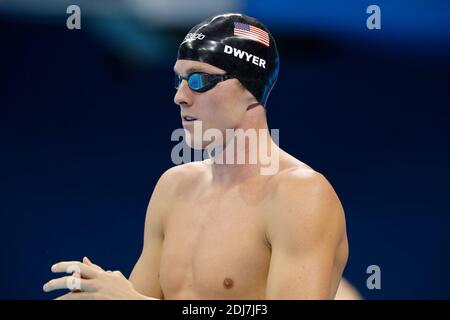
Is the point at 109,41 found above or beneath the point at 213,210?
above

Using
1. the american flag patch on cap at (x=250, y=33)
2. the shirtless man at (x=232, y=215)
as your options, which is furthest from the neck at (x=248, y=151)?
the american flag patch on cap at (x=250, y=33)

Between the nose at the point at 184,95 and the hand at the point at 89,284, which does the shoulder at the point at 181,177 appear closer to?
the nose at the point at 184,95

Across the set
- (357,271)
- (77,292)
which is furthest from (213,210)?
(357,271)

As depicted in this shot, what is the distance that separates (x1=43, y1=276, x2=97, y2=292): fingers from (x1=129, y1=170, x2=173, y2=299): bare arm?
525 mm

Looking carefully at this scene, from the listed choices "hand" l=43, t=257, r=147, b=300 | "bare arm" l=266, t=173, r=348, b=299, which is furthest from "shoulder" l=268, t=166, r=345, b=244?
"hand" l=43, t=257, r=147, b=300

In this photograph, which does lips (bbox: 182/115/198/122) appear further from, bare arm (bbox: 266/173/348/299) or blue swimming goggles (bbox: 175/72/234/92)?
bare arm (bbox: 266/173/348/299)

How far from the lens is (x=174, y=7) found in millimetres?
4535

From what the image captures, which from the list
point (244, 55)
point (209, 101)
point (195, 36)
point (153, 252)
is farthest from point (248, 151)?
point (153, 252)

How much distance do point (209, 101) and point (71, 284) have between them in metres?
0.80

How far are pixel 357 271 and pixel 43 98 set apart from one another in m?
2.03

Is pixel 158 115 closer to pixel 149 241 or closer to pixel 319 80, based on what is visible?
pixel 319 80

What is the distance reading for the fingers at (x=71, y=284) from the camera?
2514mm

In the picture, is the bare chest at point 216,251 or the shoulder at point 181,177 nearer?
the bare chest at point 216,251

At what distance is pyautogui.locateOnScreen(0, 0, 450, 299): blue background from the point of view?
4512 mm
